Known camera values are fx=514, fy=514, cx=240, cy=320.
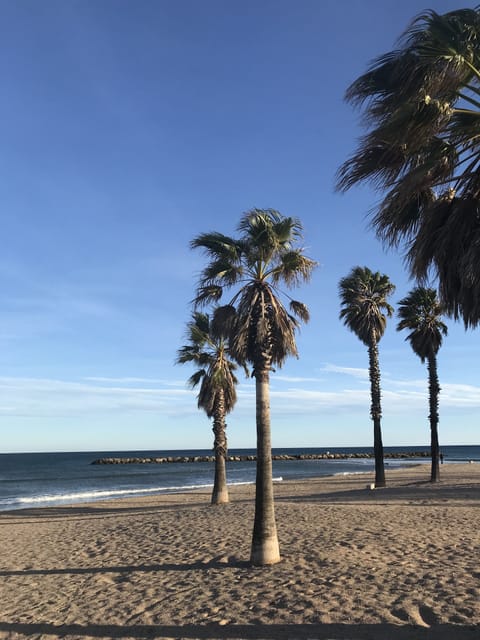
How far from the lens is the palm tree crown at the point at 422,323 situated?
31.2 meters

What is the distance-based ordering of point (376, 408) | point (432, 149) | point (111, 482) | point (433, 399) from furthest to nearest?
point (111, 482), point (433, 399), point (376, 408), point (432, 149)

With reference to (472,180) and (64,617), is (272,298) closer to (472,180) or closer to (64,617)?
(472,180)

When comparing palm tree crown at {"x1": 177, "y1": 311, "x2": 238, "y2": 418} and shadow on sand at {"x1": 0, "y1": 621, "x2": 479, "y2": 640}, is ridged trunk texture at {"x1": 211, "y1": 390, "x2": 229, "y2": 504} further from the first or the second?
shadow on sand at {"x1": 0, "y1": 621, "x2": 479, "y2": 640}

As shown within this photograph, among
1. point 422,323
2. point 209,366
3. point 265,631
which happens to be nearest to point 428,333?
point 422,323

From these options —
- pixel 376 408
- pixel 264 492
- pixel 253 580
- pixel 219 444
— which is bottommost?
pixel 253 580

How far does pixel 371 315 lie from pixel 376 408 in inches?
218

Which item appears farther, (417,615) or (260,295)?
(260,295)

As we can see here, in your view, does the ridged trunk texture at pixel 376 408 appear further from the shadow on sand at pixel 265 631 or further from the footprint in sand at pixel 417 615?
the shadow on sand at pixel 265 631

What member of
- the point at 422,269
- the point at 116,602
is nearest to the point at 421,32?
the point at 422,269

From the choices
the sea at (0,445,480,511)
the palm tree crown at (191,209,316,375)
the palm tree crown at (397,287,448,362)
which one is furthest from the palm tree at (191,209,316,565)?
the sea at (0,445,480,511)

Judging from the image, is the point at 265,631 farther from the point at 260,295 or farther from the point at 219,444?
the point at 219,444

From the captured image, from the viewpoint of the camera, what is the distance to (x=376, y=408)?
30.3 meters

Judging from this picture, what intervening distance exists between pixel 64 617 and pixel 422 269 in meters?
8.74

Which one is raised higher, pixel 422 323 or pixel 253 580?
pixel 422 323
